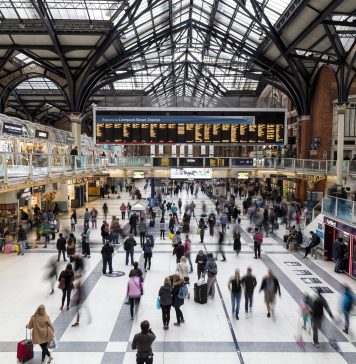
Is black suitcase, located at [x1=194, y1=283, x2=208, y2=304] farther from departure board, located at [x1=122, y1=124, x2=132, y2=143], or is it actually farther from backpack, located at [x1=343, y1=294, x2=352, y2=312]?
departure board, located at [x1=122, y1=124, x2=132, y2=143]

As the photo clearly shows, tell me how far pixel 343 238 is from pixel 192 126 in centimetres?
1437

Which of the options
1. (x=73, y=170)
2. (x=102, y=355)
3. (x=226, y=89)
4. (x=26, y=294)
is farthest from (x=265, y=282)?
(x=226, y=89)

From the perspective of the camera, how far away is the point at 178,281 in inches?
380

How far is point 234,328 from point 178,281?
5.93 ft

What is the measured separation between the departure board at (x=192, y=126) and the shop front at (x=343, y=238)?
11001 mm

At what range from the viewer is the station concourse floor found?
834cm

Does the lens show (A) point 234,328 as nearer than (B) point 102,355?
No

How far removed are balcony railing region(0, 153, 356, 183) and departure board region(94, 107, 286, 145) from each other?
2642mm

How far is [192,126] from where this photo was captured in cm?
2711

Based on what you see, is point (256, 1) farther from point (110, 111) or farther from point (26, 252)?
point (26, 252)

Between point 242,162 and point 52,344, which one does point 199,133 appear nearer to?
point 242,162

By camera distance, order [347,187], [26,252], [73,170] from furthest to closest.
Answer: [347,187], [73,170], [26,252]

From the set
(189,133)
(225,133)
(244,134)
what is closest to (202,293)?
(189,133)

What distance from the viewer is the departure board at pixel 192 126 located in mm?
26766
